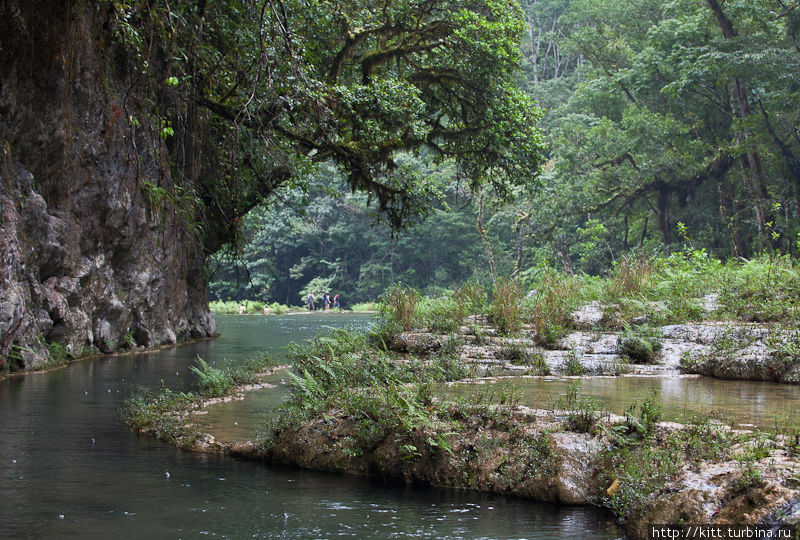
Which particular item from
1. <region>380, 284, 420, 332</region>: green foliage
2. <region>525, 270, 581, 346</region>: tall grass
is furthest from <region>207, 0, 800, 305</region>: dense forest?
<region>525, 270, 581, 346</region>: tall grass

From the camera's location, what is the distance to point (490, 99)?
742 inches

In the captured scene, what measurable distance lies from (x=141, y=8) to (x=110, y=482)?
21.5ft

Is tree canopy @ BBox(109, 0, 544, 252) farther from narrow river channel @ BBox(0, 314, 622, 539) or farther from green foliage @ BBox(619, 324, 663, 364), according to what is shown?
narrow river channel @ BBox(0, 314, 622, 539)

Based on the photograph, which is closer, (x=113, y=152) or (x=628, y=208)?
(x=113, y=152)

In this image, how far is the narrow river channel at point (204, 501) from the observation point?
445cm

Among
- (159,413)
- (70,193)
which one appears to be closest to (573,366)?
(159,413)

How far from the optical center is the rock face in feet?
34.1

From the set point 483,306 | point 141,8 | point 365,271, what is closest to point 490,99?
point 483,306

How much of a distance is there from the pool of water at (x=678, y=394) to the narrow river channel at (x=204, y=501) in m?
1.57

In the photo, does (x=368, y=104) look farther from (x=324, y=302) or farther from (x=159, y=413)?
(x=324, y=302)

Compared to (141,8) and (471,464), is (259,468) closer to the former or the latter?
(471,464)

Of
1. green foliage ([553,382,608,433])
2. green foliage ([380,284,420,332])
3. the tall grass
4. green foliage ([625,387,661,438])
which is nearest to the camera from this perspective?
green foliage ([625,387,661,438])

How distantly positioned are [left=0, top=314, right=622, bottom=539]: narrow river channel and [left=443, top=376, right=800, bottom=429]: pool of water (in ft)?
5.15

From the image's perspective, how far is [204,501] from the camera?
199 inches
